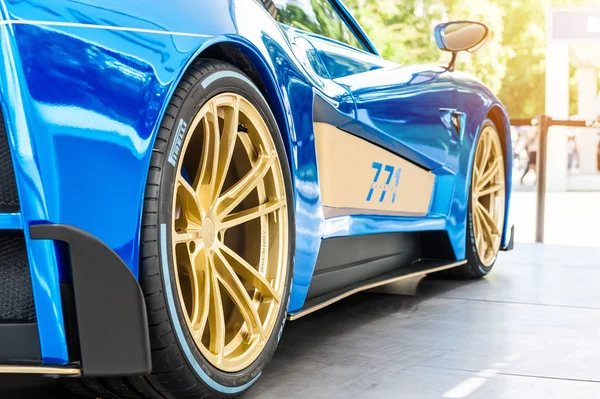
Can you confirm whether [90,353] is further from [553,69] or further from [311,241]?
[553,69]

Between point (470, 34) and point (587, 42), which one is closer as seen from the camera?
point (470, 34)

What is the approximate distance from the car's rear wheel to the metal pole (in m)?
2.50

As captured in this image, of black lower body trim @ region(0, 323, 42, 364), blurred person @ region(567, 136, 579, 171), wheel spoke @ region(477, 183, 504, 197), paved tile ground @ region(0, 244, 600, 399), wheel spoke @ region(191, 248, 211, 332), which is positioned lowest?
paved tile ground @ region(0, 244, 600, 399)

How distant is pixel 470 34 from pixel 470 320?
154 centimetres

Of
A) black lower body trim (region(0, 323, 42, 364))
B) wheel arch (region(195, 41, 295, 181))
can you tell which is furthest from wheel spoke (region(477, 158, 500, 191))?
black lower body trim (region(0, 323, 42, 364))

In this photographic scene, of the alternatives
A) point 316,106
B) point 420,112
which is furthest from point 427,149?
point 316,106

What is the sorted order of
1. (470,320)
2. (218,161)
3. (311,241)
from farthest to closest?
(470,320), (311,241), (218,161)

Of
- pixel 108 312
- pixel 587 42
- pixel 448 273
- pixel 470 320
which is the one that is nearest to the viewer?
pixel 108 312

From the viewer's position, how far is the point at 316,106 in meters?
2.65

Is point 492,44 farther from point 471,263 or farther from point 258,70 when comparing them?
point 258,70

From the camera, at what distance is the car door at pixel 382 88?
3.00 meters

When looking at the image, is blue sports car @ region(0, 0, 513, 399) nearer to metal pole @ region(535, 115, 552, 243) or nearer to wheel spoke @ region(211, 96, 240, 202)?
wheel spoke @ region(211, 96, 240, 202)

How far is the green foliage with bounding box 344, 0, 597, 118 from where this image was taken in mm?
21797

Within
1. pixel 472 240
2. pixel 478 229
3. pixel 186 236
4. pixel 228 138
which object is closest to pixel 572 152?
pixel 478 229
